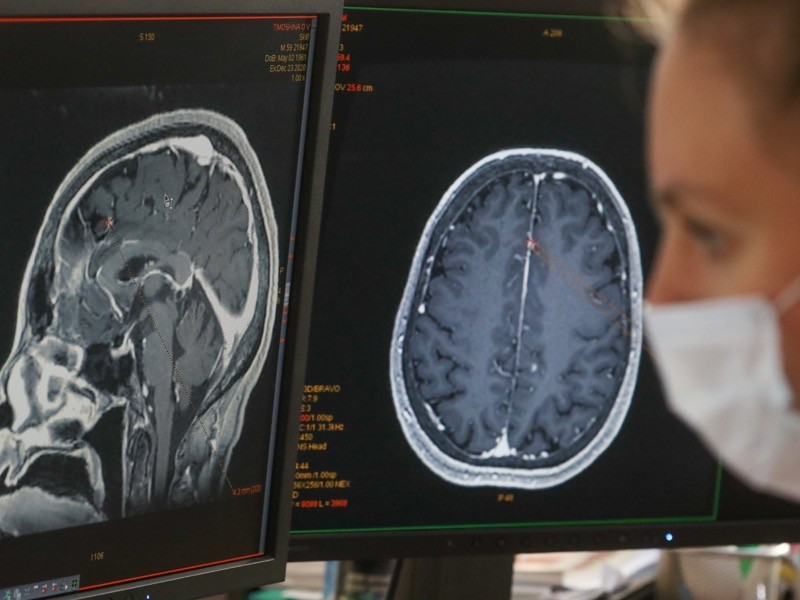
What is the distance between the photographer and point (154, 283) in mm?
1009

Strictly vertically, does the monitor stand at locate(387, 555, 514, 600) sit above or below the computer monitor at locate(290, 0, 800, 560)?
below

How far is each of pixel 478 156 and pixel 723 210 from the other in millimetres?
571

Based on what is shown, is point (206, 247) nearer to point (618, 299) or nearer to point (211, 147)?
point (211, 147)

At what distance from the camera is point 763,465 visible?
77 cm

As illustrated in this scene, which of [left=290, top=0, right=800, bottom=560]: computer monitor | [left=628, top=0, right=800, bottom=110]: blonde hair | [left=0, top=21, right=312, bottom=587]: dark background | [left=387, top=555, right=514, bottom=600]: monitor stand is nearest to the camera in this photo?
[left=628, top=0, right=800, bottom=110]: blonde hair

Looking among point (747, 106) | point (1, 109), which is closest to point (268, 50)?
point (1, 109)

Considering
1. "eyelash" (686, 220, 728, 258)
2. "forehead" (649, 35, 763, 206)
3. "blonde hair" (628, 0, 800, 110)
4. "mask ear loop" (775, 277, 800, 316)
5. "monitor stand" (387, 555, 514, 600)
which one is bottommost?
"monitor stand" (387, 555, 514, 600)

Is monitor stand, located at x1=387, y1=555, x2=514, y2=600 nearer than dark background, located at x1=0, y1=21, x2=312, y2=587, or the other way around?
dark background, located at x1=0, y1=21, x2=312, y2=587

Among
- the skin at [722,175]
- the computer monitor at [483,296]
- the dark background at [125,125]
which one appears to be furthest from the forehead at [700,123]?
the computer monitor at [483,296]

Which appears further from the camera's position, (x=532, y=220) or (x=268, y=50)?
(x=532, y=220)

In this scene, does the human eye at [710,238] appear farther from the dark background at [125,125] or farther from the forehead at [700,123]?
the dark background at [125,125]

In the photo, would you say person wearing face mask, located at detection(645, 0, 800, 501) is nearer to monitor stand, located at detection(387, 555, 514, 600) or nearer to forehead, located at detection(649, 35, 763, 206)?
forehead, located at detection(649, 35, 763, 206)

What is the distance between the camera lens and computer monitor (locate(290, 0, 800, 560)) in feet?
3.85

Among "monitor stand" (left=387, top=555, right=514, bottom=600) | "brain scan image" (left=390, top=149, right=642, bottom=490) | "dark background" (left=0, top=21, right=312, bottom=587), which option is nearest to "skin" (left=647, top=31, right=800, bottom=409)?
"dark background" (left=0, top=21, right=312, bottom=587)
